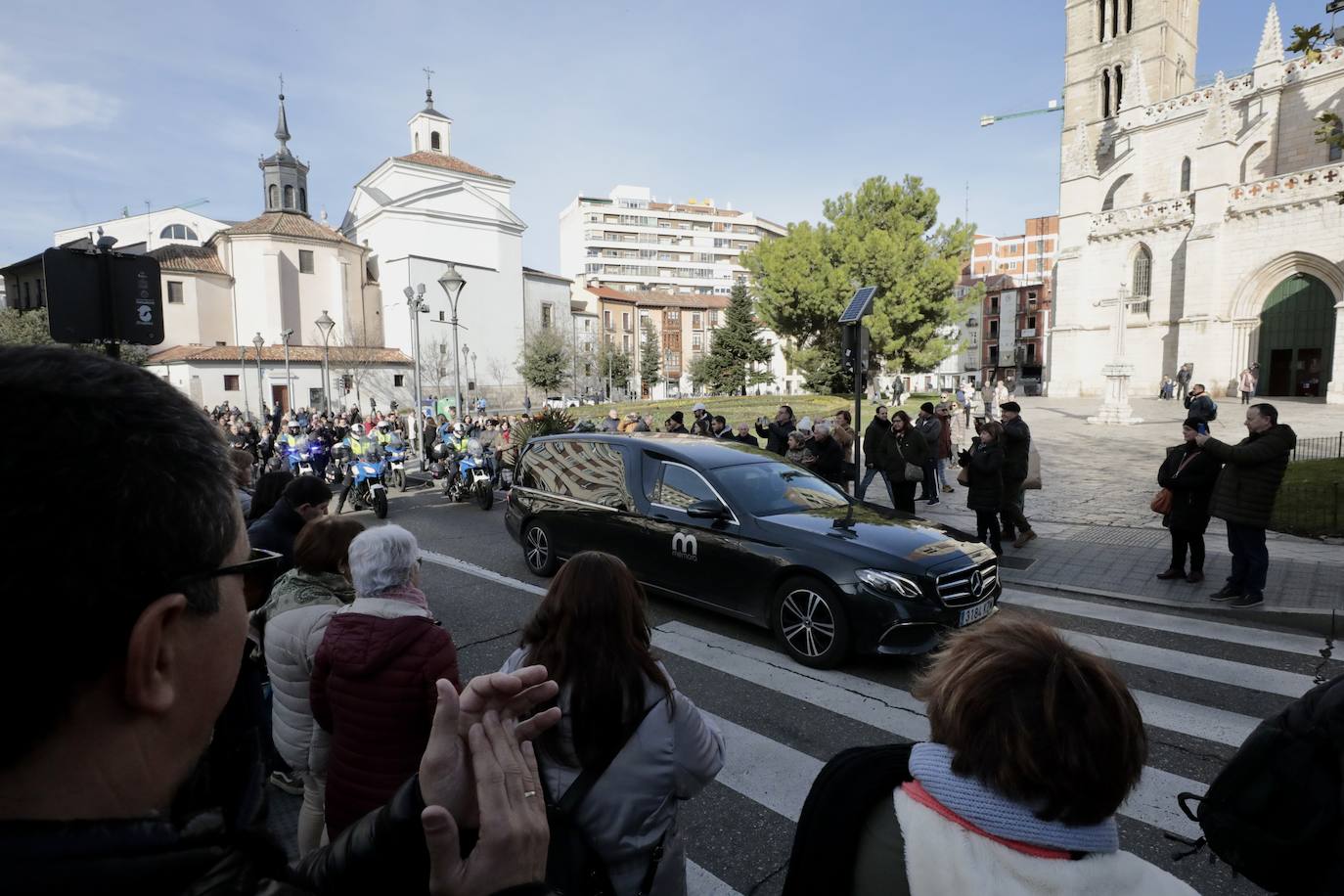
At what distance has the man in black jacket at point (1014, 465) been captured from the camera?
368 inches

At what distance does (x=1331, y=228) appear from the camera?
31.3 meters

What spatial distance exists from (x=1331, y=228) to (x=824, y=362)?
22594 mm

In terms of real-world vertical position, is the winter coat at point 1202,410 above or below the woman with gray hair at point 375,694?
above

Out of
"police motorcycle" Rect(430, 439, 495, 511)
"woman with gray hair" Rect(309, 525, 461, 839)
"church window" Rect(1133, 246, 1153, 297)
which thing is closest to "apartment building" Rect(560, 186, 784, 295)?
"church window" Rect(1133, 246, 1153, 297)

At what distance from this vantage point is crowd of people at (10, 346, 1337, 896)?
721mm

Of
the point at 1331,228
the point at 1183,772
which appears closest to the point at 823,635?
the point at 1183,772

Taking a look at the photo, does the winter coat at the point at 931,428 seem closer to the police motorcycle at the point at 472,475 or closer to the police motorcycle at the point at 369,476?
the police motorcycle at the point at 472,475

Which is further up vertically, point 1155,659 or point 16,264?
point 16,264

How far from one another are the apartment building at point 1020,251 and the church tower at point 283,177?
74054mm

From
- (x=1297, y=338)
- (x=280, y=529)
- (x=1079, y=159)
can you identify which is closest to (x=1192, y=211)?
(x=1297, y=338)

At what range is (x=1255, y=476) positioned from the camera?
21.7 ft

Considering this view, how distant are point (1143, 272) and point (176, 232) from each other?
7647cm

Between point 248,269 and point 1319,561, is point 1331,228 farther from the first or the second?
point 248,269

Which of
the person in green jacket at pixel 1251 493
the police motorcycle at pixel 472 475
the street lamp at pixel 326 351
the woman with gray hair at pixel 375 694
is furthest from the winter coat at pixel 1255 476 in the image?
the street lamp at pixel 326 351
